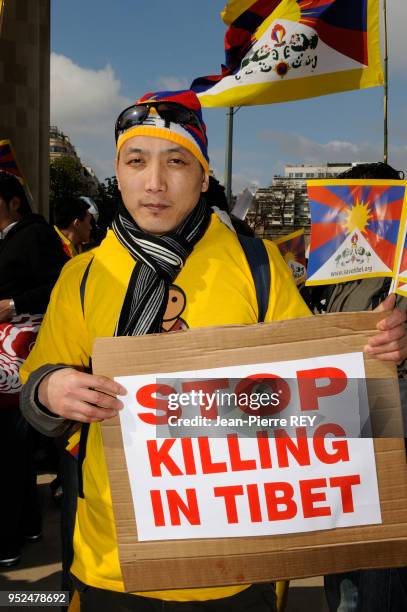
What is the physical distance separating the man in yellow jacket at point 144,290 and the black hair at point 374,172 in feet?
4.88

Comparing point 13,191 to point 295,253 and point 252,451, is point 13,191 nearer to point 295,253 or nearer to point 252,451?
point 295,253

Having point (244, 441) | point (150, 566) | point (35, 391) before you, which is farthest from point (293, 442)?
point (35, 391)

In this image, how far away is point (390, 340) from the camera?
141 centimetres

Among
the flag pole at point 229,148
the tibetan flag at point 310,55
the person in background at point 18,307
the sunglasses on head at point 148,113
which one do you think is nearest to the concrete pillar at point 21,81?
the tibetan flag at point 310,55

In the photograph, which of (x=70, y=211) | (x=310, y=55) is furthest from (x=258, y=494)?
(x=310, y=55)

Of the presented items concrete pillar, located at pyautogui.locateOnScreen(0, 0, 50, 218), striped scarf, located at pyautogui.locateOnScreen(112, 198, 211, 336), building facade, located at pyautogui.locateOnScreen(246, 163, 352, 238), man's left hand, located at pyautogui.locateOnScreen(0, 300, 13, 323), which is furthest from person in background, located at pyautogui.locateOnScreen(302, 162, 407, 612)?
building facade, located at pyautogui.locateOnScreen(246, 163, 352, 238)

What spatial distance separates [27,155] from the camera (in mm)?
6793

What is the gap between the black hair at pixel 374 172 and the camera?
9.91ft

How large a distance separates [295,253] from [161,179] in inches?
150

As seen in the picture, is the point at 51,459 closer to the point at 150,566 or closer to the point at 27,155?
the point at 27,155

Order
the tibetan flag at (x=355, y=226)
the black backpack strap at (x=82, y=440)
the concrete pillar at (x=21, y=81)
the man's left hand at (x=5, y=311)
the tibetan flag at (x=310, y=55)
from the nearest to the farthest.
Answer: the black backpack strap at (x=82, y=440) < the tibetan flag at (x=355, y=226) < the man's left hand at (x=5, y=311) < the tibetan flag at (x=310, y=55) < the concrete pillar at (x=21, y=81)

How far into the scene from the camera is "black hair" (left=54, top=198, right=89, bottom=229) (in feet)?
19.9

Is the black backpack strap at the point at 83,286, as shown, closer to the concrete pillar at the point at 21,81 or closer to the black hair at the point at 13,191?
the black hair at the point at 13,191

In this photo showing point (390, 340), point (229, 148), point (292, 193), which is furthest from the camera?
point (292, 193)
